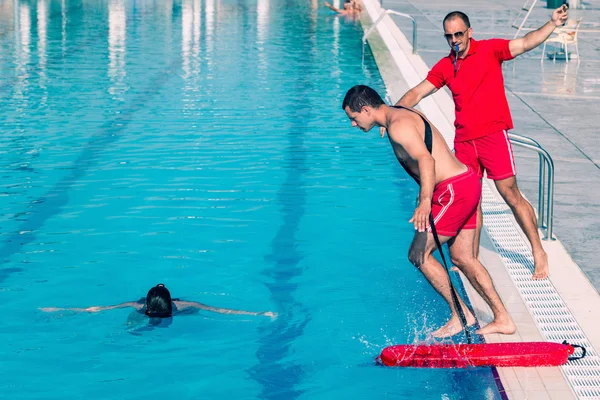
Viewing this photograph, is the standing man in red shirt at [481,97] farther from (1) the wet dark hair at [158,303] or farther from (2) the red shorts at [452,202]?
(1) the wet dark hair at [158,303]

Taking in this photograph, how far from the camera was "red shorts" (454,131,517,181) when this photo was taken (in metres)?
5.72

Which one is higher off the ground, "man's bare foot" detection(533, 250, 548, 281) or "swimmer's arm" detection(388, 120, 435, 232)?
"swimmer's arm" detection(388, 120, 435, 232)

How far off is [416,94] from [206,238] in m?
2.60

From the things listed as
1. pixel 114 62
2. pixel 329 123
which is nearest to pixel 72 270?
pixel 329 123

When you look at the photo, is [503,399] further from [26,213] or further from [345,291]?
[26,213]

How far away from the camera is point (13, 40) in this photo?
19.0 meters

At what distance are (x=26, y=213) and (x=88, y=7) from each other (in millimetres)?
19112

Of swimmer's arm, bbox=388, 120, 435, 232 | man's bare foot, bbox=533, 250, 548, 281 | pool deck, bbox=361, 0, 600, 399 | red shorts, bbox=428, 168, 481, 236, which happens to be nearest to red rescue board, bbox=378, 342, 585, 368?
pool deck, bbox=361, 0, 600, 399

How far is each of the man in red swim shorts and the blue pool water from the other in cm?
46

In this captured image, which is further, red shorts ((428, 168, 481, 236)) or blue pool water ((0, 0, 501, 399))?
blue pool water ((0, 0, 501, 399))

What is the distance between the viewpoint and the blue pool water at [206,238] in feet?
17.8

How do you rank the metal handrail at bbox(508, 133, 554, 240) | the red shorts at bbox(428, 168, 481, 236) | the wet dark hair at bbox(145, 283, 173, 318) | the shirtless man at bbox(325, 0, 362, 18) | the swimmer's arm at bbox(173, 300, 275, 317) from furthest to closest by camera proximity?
the shirtless man at bbox(325, 0, 362, 18) < the metal handrail at bbox(508, 133, 554, 240) < the swimmer's arm at bbox(173, 300, 275, 317) < the wet dark hair at bbox(145, 283, 173, 318) < the red shorts at bbox(428, 168, 481, 236)

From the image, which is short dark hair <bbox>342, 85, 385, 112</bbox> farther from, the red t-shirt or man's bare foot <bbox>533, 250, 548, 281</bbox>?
man's bare foot <bbox>533, 250, 548, 281</bbox>

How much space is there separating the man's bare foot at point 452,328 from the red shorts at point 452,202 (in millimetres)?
607
